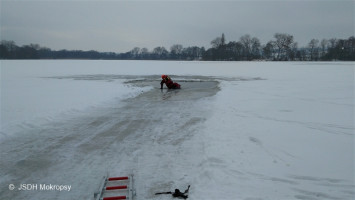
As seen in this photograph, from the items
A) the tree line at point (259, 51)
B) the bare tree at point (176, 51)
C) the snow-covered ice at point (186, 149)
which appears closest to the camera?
the snow-covered ice at point (186, 149)

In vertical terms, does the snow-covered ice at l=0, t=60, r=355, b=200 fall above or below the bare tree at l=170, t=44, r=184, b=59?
below

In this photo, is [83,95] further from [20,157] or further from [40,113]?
[20,157]

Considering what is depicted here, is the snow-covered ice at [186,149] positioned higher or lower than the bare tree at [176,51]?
lower

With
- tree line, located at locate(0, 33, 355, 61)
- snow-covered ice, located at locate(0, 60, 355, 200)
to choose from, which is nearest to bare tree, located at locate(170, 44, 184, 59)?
tree line, located at locate(0, 33, 355, 61)

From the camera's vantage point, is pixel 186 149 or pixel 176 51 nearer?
pixel 186 149

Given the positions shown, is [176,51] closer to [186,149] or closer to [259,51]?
[259,51]

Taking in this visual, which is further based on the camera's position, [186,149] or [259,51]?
[259,51]

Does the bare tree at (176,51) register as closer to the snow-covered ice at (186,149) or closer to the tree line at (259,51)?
the tree line at (259,51)

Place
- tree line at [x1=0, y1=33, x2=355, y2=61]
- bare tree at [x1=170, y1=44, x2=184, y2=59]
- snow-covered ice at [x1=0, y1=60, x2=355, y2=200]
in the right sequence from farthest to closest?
1. bare tree at [x1=170, y1=44, x2=184, y2=59]
2. tree line at [x1=0, y1=33, x2=355, y2=61]
3. snow-covered ice at [x1=0, y1=60, x2=355, y2=200]

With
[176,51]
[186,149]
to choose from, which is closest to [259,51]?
[176,51]

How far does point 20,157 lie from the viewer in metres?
5.74

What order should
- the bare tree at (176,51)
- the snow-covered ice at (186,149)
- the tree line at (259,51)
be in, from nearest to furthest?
the snow-covered ice at (186,149) < the tree line at (259,51) < the bare tree at (176,51)

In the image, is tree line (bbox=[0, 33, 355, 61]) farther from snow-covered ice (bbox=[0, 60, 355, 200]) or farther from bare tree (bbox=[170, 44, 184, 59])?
snow-covered ice (bbox=[0, 60, 355, 200])

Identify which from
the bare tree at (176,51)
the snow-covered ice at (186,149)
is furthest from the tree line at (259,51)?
the snow-covered ice at (186,149)
